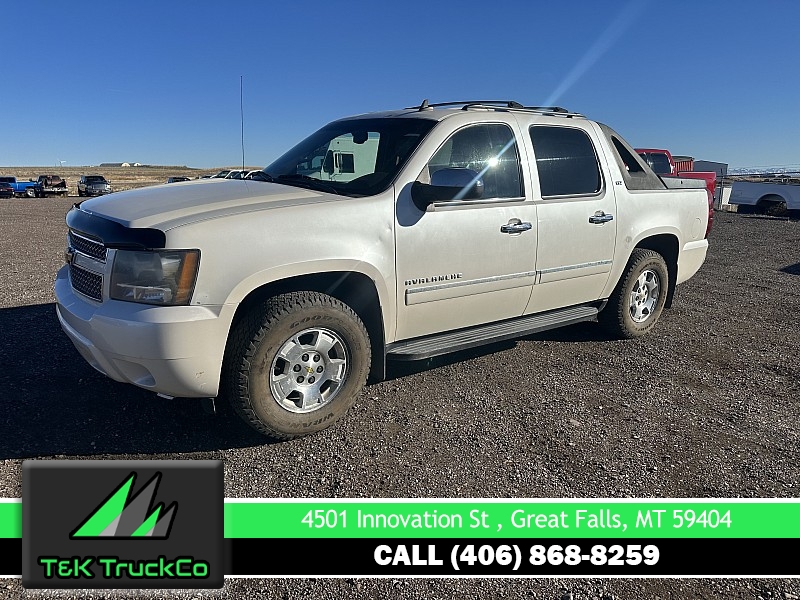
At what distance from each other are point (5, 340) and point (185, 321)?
10.4ft

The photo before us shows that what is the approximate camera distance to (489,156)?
13.7ft

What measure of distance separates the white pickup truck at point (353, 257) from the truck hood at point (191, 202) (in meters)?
0.02

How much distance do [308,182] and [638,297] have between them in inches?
131

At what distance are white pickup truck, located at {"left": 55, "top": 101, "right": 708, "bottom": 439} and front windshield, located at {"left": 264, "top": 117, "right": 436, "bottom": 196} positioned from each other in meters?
0.02

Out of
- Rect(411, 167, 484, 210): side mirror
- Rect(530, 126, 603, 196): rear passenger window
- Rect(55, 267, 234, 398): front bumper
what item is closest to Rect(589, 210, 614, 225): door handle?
Rect(530, 126, 603, 196): rear passenger window

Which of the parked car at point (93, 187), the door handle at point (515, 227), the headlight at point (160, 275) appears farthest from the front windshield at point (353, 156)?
the parked car at point (93, 187)

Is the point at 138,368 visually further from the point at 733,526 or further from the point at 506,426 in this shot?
the point at 733,526

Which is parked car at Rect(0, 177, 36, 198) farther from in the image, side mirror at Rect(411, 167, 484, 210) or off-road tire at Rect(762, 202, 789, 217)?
side mirror at Rect(411, 167, 484, 210)

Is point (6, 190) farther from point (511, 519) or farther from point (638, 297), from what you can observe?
point (511, 519)

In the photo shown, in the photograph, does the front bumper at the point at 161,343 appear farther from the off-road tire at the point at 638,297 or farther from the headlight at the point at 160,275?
the off-road tire at the point at 638,297

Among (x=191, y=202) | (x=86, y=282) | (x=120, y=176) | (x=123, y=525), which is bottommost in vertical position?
(x=123, y=525)

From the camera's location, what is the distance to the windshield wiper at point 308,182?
3.80 m

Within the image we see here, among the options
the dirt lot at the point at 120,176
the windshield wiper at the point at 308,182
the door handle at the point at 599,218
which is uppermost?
the dirt lot at the point at 120,176

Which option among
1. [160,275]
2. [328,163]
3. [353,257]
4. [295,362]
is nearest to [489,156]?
[328,163]
